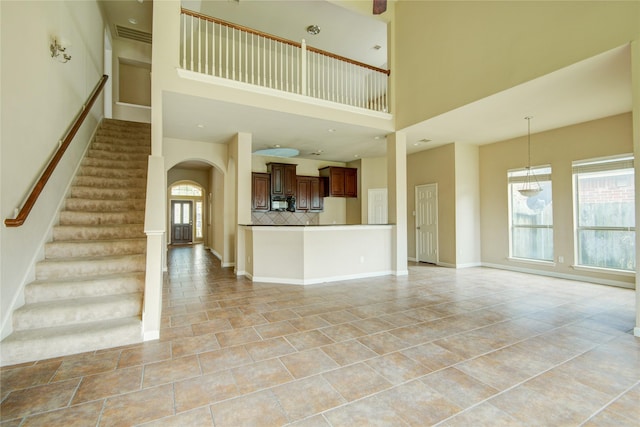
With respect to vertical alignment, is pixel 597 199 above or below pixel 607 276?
above

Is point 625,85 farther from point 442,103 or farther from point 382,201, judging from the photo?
point 382,201

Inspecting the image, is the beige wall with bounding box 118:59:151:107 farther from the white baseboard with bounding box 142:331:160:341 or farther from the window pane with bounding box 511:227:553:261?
the window pane with bounding box 511:227:553:261

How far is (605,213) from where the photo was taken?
513 centimetres

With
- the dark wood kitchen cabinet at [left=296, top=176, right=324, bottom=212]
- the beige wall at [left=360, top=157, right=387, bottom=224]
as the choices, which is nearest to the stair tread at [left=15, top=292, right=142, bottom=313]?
the dark wood kitchen cabinet at [left=296, top=176, right=324, bottom=212]

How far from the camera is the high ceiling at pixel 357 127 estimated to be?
386cm

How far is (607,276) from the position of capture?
16.6ft

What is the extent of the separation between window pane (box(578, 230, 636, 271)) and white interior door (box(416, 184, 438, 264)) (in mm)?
2703

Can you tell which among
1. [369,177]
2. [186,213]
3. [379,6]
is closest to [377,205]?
[369,177]

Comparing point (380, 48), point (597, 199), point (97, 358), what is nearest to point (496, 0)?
point (380, 48)

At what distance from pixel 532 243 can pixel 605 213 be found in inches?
52.8

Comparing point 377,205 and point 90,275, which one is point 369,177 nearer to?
point 377,205

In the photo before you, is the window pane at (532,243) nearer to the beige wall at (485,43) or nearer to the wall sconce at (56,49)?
the beige wall at (485,43)

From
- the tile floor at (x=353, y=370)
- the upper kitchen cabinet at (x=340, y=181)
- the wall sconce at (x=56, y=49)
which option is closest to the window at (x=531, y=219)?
the tile floor at (x=353, y=370)

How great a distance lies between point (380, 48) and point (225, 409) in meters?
7.52
